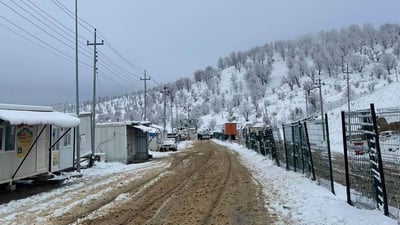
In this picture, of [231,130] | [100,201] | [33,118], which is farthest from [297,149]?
[231,130]

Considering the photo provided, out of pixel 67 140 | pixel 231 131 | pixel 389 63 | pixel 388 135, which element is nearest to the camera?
pixel 388 135

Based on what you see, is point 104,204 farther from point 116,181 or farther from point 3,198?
point 116,181

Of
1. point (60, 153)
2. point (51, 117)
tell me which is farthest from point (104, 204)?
point (60, 153)

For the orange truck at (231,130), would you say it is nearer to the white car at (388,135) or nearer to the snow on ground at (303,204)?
the snow on ground at (303,204)

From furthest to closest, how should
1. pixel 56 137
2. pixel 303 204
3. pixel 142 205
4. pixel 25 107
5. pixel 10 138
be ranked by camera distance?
pixel 56 137 → pixel 25 107 → pixel 10 138 → pixel 142 205 → pixel 303 204

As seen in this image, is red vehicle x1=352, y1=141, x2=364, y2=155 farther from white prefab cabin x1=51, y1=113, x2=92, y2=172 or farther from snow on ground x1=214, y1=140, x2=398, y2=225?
white prefab cabin x1=51, y1=113, x2=92, y2=172

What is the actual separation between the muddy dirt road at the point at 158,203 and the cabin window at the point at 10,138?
2380 mm

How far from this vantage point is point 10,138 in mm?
15086

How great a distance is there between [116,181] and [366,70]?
7868 inches

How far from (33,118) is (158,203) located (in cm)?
585

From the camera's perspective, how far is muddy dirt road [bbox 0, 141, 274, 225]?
382 inches

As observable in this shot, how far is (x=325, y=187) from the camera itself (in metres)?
12.9

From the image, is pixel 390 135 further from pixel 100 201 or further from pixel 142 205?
pixel 100 201

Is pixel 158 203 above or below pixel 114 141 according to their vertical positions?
below
